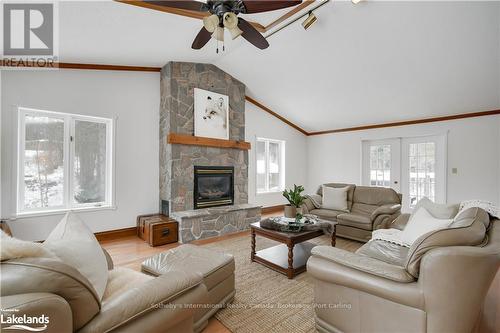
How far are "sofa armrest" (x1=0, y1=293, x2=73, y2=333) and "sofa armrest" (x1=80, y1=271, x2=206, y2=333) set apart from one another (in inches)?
5.5

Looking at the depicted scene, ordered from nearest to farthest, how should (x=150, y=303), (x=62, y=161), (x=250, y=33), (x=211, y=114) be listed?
1. (x=150, y=303)
2. (x=250, y=33)
3. (x=62, y=161)
4. (x=211, y=114)

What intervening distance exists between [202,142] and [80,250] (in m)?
3.28

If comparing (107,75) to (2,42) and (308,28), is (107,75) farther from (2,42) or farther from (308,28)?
(308,28)

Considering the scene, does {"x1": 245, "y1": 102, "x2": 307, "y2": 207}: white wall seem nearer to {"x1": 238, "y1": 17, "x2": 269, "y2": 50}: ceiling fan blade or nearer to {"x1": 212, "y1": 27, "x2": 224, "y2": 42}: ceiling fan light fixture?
{"x1": 238, "y1": 17, "x2": 269, "y2": 50}: ceiling fan blade

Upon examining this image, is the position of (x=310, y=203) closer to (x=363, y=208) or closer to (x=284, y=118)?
(x=363, y=208)

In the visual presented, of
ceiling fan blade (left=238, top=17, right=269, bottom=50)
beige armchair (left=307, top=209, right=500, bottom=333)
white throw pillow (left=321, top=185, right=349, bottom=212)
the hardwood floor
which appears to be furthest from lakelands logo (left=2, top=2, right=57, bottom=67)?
white throw pillow (left=321, top=185, right=349, bottom=212)

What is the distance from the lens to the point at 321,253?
165 cm

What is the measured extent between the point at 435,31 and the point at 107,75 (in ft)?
15.7

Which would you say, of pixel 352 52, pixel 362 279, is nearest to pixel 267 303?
pixel 362 279

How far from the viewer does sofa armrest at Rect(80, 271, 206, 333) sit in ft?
3.19

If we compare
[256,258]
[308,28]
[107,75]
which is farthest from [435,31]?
[107,75]

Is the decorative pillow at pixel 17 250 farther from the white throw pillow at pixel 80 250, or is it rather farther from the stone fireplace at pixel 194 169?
the stone fireplace at pixel 194 169

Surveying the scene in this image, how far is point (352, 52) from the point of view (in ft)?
11.8

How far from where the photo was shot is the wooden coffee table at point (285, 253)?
2.53m
